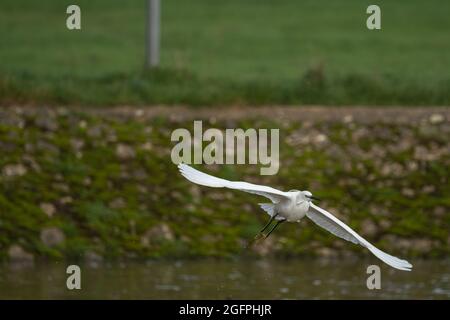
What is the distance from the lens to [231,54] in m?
27.0

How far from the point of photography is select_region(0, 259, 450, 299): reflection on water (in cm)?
1517

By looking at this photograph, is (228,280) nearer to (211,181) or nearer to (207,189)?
(207,189)

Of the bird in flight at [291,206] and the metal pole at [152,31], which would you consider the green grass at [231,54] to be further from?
the bird in flight at [291,206]

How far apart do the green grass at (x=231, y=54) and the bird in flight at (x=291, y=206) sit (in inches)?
277

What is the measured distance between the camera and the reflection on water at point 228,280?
597 inches

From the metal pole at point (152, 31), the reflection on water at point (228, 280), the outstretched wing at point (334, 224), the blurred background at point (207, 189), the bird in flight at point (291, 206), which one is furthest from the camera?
the metal pole at point (152, 31)

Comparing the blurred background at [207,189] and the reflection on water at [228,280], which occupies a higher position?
the blurred background at [207,189]

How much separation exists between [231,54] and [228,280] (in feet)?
38.0

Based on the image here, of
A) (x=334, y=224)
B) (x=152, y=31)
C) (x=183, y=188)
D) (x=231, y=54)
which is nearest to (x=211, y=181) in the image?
→ (x=334, y=224)

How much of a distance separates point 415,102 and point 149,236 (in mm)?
5516

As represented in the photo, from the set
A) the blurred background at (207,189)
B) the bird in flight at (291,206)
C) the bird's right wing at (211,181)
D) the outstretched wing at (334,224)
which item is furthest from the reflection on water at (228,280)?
the bird's right wing at (211,181)

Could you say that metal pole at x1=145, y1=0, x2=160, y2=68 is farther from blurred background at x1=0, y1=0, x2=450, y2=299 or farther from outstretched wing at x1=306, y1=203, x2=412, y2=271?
outstretched wing at x1=306, y1=203, x2=412, y2=271
